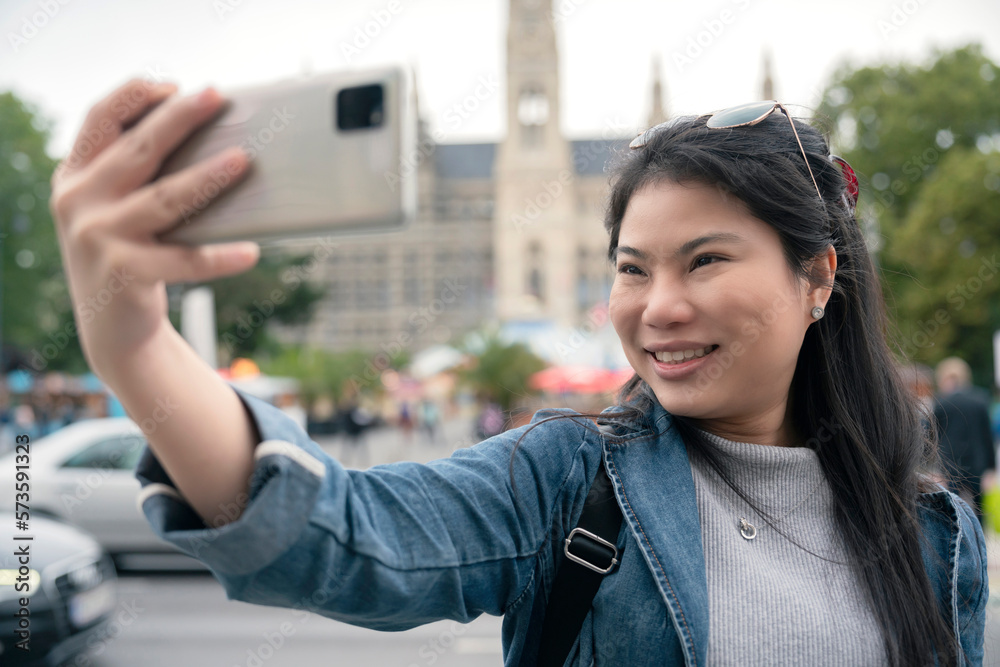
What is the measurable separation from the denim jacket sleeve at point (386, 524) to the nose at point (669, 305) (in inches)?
8.8

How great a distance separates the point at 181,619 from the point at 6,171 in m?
29.7

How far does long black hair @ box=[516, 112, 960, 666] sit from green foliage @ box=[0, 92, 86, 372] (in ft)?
105

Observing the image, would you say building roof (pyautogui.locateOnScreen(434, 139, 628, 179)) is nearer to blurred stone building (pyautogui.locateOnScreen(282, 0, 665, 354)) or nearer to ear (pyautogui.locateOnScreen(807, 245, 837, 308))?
blurred stone building (pyautogui.locateOnScreen(282, 0, 665, 354))

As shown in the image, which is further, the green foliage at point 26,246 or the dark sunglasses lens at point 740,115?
the green foliage at point 26,246

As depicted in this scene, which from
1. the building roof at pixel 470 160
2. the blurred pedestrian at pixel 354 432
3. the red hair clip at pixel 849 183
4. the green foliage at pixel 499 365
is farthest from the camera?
the building roof at pixel 470 160

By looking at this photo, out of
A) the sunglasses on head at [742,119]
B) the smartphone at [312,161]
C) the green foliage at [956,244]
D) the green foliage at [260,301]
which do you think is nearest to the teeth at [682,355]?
the sunglasses on head at [742,119]

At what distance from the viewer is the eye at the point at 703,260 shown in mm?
1205

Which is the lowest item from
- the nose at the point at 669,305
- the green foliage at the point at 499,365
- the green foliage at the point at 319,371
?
the green foliage at the point at 319,371

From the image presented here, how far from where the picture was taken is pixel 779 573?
123cm

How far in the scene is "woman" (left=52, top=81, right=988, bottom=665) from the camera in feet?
2.32

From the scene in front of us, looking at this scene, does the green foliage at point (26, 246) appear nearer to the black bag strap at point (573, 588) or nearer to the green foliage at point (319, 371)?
the green foliage at point (319, 371)

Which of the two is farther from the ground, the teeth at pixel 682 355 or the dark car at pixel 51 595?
the teeth at pixel 682 355

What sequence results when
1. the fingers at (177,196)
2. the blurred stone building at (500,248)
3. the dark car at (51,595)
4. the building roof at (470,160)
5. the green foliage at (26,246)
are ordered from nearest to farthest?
the fingers at (177,196)
the dark car at (51,595)
the green foliage at (26,246)
the blurred stone building at (500,248)
the building roof at (470,160)

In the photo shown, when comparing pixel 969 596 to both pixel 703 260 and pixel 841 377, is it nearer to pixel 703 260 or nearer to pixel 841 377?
pixel 841 377
